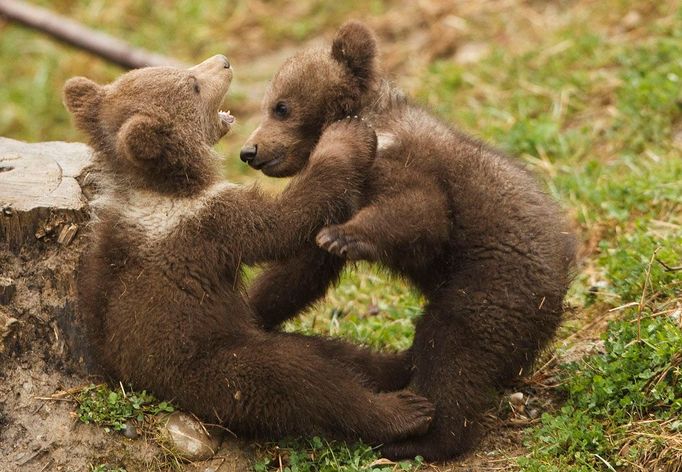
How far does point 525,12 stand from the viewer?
1222 cm

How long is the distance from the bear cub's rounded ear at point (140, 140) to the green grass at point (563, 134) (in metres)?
1.70

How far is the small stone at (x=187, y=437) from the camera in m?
5.59

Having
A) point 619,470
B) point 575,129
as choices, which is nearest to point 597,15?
point 575,129

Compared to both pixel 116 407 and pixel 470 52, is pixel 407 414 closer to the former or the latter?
pixel 116 407

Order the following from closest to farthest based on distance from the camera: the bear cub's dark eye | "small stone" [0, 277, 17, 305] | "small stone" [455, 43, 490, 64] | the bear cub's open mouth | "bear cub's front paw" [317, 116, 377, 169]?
"small stone" [0, 277, 17, 305] → "bear cub's front paw" [317, 116, 377, 169] → the bear cub's open mouth → the bear cub's dark eye → "small stone" [455, 43, 490, 64]

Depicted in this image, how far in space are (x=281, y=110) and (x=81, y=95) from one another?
139cm

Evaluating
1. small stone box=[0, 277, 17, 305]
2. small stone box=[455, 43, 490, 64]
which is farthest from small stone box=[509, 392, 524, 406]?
small stone box=[455, 43, 490, 64]

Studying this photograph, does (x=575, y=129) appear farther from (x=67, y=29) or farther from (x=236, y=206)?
(x=67, y=29)

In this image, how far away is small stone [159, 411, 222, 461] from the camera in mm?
5590

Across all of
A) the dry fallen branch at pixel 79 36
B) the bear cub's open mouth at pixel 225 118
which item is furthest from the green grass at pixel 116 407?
the dry fallen branch at pixel 79 36

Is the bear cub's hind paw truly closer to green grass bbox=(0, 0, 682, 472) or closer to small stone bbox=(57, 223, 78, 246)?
green grass bbox=(0, 0, 682, 472)

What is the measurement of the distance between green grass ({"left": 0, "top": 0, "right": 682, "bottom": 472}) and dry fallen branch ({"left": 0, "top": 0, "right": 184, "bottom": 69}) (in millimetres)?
898

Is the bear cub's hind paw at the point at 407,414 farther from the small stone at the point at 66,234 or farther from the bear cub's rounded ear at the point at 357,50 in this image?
the bear cub's rounded ear at the point at 357,50

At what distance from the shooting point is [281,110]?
22.6ft
